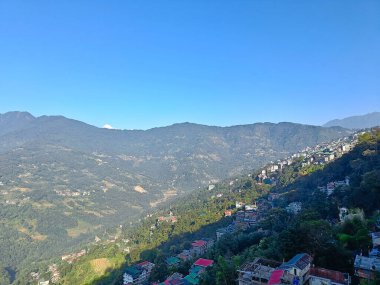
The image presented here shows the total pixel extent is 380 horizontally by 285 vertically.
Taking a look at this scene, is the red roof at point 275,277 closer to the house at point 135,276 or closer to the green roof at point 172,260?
the green roof at point 172,260

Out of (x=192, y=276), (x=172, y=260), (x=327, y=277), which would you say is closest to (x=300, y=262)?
(x=327, y=277)

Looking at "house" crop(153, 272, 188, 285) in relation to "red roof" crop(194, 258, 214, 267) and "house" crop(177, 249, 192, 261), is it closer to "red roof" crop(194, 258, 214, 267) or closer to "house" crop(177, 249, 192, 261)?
"red roof" crop(194, 258, 214, 267)

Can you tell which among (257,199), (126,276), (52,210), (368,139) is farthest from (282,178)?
(52,210)

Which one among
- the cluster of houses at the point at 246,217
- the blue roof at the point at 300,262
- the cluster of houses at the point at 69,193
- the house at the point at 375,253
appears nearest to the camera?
the blue roof at the point at 300,262

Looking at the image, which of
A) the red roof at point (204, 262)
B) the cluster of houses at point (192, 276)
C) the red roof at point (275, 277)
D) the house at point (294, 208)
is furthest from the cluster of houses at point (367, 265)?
the house at point (294, 208)

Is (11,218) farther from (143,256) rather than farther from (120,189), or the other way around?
(143,256)
